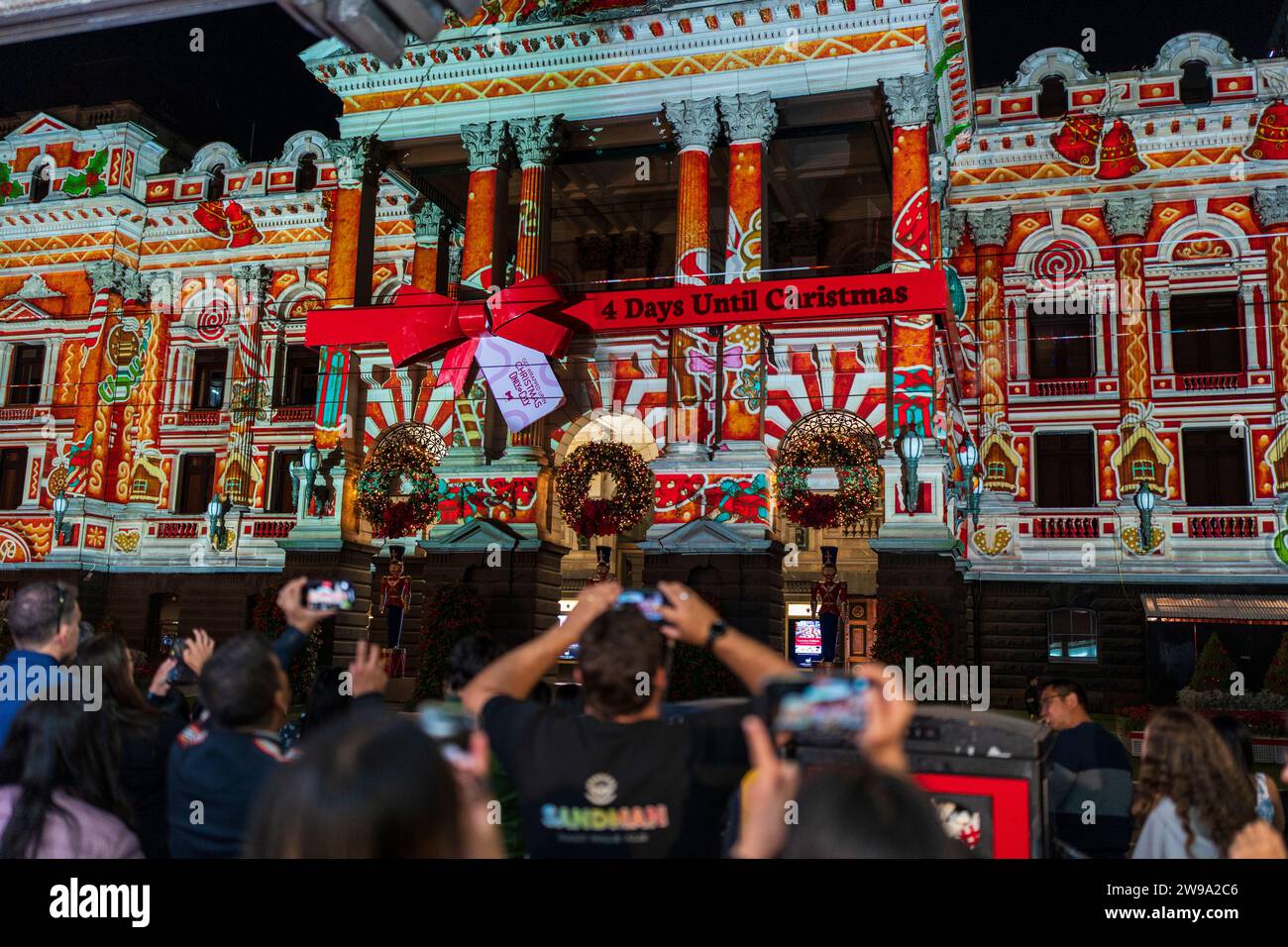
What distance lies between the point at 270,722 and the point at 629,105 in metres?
21.7

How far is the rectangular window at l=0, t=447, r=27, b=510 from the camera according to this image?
30375 mm

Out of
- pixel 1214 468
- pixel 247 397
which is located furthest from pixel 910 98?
pixel 247 397

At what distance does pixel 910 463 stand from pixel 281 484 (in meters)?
18.0

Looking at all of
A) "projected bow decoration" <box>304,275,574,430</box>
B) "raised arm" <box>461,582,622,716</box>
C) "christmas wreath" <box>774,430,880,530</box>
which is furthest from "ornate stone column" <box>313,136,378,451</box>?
"raised arm" <box>461,582,622,716</box>

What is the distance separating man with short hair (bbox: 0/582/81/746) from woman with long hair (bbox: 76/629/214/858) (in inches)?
16.7

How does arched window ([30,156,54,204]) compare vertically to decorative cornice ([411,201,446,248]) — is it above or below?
above

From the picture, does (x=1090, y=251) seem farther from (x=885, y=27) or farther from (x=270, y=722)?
(x=270, y=722)

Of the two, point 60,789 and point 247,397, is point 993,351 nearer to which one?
point 247,397

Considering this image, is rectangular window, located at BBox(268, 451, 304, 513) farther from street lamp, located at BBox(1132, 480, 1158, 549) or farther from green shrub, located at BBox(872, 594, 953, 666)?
street lamp, located at BBox(1132, 480, 1158, 549)

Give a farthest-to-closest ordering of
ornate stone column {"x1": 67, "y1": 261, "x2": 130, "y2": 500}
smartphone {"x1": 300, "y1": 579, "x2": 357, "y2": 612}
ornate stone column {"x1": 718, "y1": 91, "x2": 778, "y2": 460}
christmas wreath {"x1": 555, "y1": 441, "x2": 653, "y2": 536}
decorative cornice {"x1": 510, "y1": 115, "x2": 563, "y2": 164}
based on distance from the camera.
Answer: ornate stone column {"x1": 67, "y1": 261, "x2": 130, "y2": 500}
decorative cornice {"x1": 510, "y1": 115, "x2": 563, "y2": 164}
christmas wreath {"x1": 555, "y1": 441, "x2": 653, "y2": 536}
ornate stone column {"x1": 718, "y1": 91, "x2": 778, "y2": 460}
smartphone {"x1": 300, "y1": 579, "x2": 357, "y2": 612}

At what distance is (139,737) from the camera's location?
15.4 ft

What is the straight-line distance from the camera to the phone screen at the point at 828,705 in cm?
249
